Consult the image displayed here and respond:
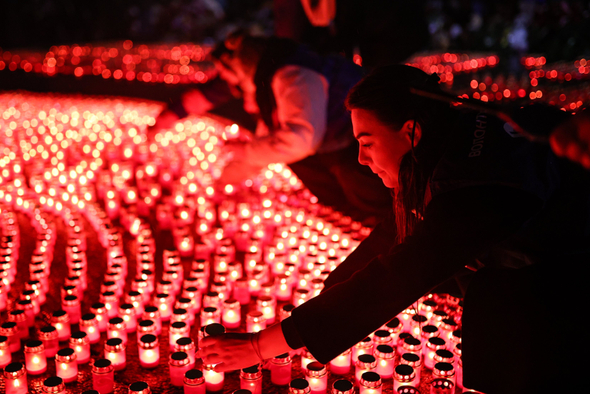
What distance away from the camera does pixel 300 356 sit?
2271 millimetres

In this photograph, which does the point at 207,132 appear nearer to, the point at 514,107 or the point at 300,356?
the point at 300,356

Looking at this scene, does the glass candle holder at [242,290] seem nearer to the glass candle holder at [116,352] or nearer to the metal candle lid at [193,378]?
the glass candle holder at [116,352]

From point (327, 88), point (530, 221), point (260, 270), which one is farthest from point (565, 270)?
point (327, 88)

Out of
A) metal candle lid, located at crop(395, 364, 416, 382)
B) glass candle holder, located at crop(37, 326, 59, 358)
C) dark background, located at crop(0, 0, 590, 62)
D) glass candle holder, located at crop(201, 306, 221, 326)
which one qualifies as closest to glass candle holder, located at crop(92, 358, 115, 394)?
glass candle holder, located at crop(37, 326, 59, 358)

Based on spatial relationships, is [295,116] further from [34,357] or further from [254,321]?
[34,357]

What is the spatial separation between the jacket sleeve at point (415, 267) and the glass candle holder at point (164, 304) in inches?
44.5

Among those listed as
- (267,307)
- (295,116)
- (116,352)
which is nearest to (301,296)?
(267,307)

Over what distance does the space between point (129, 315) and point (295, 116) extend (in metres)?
1.62

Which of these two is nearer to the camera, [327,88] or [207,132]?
[327,88]

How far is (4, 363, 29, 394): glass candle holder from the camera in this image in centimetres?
187

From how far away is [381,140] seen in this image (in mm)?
1601

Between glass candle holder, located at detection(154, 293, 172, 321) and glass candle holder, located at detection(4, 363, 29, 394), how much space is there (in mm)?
685

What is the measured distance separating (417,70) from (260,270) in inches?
60.5

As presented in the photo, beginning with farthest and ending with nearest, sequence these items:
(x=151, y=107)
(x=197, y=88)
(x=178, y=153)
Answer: (x=151, y=107) < (x=178, y=153) < (x=197, y=88)
